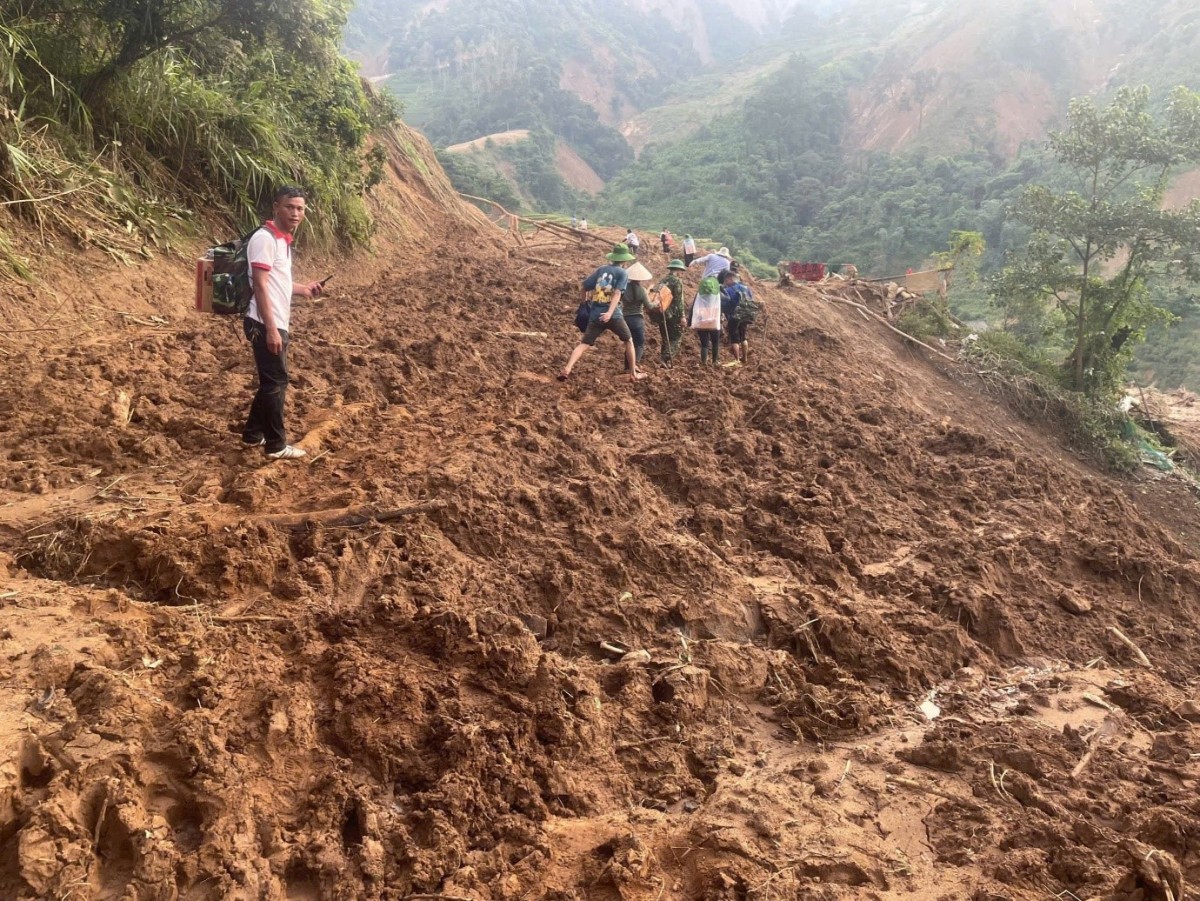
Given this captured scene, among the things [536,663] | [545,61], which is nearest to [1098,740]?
[536,663]

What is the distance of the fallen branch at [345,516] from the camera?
11.0 feet

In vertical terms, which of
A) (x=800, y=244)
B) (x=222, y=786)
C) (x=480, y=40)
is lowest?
(x=800, y=244)

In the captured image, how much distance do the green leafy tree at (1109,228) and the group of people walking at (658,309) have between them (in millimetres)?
6286

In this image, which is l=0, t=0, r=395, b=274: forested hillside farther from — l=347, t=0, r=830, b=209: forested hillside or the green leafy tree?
l=347, t=0, r=830, b=209: forested hillside

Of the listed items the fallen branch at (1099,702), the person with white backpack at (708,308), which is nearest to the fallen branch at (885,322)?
the person with white backpack at (708,308)

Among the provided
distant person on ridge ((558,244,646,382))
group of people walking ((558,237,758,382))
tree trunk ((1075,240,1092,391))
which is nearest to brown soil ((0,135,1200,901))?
distant person on ridge ((558,244,646,382))

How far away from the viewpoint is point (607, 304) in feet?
22.2

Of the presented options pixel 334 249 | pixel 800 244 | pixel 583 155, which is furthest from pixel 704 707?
pixel 583 155

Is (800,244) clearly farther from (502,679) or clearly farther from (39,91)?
(502,679)

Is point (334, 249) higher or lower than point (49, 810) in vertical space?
higher

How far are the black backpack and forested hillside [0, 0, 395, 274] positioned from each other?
8.55 ft

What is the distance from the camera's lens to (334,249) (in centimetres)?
979

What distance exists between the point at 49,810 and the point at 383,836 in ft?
2.59

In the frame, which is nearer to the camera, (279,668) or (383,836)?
(383,836)
